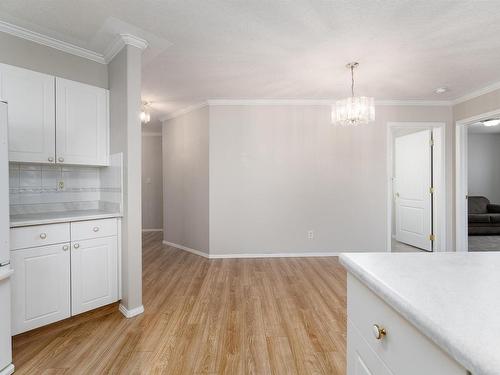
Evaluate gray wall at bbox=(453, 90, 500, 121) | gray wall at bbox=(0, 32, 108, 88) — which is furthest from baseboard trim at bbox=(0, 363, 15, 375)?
gray wall at bbox=(453, 90, 500, 121)

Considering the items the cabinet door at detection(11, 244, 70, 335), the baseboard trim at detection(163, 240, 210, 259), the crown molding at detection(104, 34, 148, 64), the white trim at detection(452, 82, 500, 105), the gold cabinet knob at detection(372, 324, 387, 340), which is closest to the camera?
the gold cabinet knob at detection(372, 324, 387, 340)

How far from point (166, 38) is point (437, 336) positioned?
2.71 meters

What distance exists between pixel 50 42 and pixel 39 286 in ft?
6.89

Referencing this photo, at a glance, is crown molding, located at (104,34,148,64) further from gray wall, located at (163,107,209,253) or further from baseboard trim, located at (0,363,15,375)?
baseboard trim, located at (0,363,15,375)

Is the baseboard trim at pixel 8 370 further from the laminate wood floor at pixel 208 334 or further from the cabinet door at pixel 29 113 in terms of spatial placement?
the cabinet door at pixel 29 113

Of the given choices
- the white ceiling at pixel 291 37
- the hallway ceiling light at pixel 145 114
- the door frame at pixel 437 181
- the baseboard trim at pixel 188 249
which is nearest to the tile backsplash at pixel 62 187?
the white ceiling at pixel 291 37

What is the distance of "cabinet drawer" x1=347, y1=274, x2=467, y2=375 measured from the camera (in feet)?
1.71

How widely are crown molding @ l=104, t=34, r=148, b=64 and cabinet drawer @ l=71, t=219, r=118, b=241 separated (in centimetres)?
159

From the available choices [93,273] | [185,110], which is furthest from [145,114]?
[93,273]

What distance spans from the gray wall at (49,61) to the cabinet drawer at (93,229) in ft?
4.53

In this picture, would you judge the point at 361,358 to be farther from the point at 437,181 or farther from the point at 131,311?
the point at 437,181

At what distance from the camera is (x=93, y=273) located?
2.26m

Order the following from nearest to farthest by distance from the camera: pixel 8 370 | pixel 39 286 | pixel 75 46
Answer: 1. pixel 8 370
2. pixel 39 286
3. pixel 75 46

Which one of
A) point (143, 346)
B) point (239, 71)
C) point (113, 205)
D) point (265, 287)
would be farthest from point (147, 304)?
point (239, 71)
